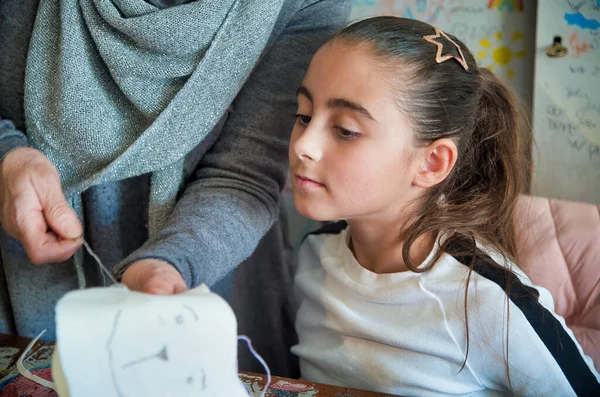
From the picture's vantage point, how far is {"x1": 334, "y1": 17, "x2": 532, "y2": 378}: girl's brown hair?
2.71ft

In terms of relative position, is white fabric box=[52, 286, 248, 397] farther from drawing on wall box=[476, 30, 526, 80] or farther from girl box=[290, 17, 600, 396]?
drawing on wall box=[476, 30, 526, 80]

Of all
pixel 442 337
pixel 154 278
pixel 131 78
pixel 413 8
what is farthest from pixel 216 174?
pixel 413 8

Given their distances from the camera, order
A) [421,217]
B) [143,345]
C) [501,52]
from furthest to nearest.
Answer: [501,52]
[421,217]
[143,345]

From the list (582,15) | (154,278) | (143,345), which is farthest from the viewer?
(582,15)

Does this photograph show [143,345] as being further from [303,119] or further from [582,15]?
[582,15]

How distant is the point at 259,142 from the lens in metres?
0.91

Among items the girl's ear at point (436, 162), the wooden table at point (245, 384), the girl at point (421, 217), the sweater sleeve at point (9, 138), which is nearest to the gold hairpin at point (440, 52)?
the girl at point (421, 217)

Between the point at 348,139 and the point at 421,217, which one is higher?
the point at 348,139

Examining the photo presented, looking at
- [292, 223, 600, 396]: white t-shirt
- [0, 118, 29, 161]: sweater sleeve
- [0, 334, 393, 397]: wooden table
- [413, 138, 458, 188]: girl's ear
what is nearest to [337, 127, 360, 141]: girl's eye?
[413, 138, 458, 188]: girl's ear

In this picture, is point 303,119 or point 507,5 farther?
point 507,5

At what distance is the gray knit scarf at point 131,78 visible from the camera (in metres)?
0.80

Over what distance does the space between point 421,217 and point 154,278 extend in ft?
1.54

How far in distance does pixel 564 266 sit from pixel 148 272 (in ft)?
2.45

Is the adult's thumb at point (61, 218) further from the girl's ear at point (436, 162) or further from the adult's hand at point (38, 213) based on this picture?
the girl's ear at point (436, 162)
